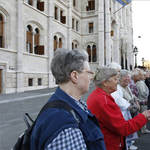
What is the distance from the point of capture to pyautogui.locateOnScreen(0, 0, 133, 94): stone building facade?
13805 millimetres

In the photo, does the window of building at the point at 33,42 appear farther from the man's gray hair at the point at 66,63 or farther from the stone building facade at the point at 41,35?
the man's gray hair at the point at 66,63

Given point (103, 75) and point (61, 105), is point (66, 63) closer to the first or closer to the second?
point (61, 105)

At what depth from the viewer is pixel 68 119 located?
102cm

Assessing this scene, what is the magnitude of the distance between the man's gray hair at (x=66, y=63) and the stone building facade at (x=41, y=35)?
13.0 meters

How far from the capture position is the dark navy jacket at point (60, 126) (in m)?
1.00

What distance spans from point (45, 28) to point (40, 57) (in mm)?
3421

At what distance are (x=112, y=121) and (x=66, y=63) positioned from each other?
42.8 inches

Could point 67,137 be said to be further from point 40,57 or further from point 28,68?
point 40,57

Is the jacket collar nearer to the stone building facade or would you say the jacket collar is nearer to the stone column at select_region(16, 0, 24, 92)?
the stone building facade

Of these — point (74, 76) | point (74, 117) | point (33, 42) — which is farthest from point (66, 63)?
point (33, 42)

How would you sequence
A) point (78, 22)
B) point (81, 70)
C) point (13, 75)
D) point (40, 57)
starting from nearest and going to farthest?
point (81, 70)
point (13, 75)
point (40, 57)
point (78, 22)

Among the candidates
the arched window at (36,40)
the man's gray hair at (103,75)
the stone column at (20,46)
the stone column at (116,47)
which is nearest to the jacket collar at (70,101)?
the man's gray hair at (103,75)

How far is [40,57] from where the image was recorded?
17.5 meters

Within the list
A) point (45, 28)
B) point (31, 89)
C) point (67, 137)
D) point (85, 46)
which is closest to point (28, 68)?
point (31, 89)
